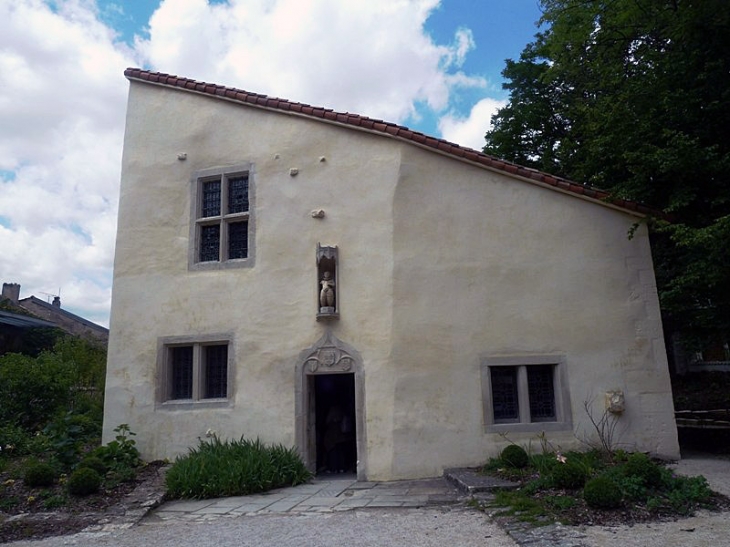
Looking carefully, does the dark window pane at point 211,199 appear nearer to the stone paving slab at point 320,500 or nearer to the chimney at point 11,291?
the stone paving slab at point 320,500

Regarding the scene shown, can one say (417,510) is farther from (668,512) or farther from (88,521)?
(88,521)

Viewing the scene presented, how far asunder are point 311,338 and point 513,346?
3.36m

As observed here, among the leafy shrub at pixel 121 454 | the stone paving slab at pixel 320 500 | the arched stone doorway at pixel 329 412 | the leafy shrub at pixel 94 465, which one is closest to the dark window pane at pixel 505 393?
the stone paving slab at pixel 320 500

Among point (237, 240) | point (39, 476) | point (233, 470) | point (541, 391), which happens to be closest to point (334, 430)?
point (233, 470)

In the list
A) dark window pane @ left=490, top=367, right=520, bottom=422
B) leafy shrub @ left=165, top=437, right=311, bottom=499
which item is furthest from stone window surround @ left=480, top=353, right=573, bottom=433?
leafy shrub @ left=165, top=437, right=311, bottom=499

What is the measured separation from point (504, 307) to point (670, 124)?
13.3 ft

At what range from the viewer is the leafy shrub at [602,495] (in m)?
5.97

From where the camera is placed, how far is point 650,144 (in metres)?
9.15

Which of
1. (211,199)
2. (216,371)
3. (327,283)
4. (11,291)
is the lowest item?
(216,371)

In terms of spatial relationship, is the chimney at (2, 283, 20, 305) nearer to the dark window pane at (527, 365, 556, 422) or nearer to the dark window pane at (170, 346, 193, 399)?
the dark window pane at (170, 346, 193, 399)

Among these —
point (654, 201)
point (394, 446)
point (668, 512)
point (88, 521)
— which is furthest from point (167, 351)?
point (654, 201)

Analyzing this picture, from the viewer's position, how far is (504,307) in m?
9.41

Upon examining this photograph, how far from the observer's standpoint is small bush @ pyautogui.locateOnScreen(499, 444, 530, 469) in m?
8.34

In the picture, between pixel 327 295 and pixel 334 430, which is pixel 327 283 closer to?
pixel 327 295
